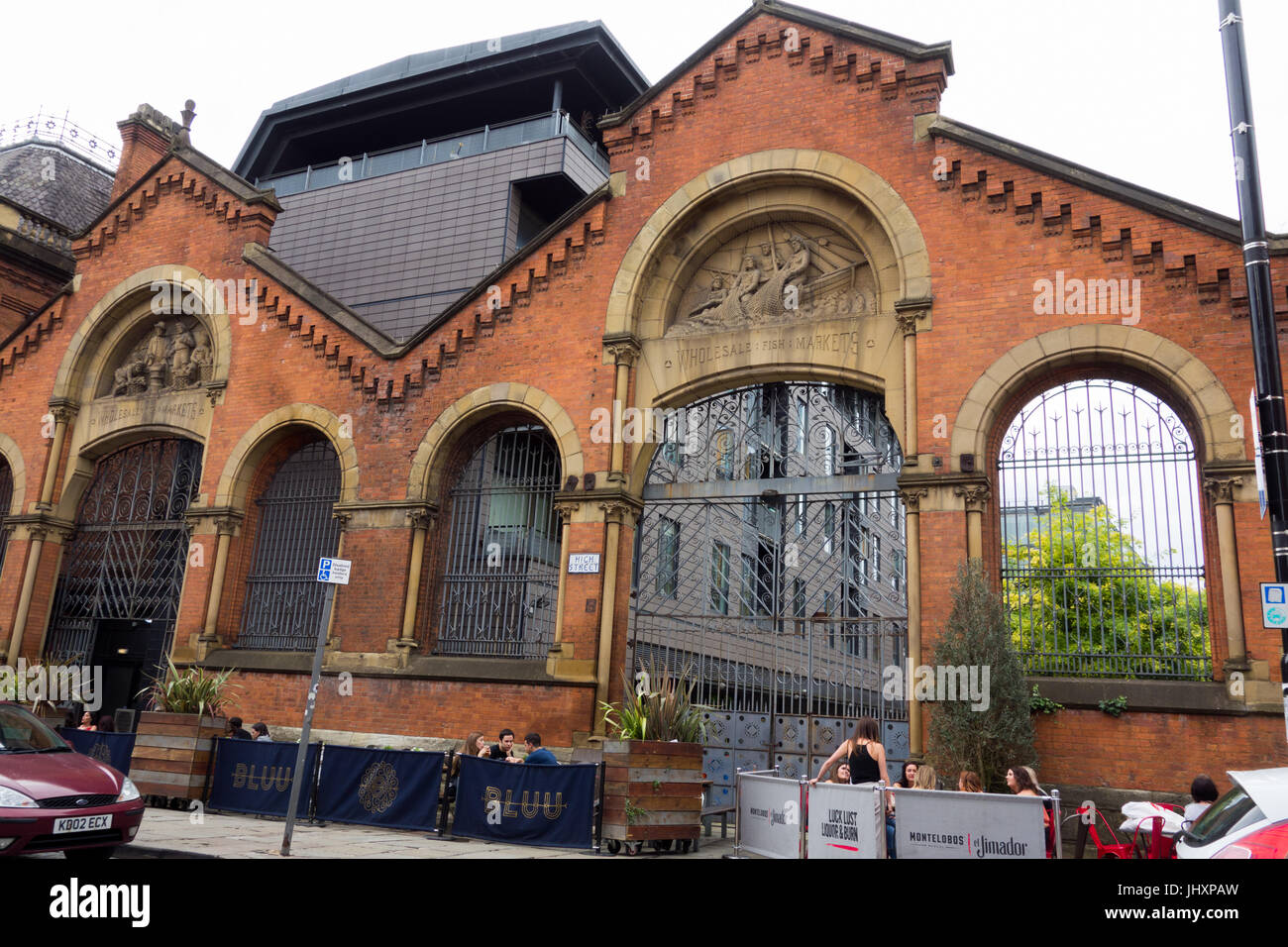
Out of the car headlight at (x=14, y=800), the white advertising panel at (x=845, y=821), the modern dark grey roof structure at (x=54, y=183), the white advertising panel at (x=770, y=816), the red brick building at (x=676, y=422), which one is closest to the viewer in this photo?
the car headlight at (x=14, y=800)

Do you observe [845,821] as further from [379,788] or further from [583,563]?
[583,563]

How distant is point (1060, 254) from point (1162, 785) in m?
6.95

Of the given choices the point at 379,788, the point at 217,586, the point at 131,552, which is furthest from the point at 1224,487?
the point at 131,552

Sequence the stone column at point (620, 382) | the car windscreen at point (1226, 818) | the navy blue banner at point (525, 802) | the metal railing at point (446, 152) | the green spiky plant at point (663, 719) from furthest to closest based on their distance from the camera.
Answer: the metal railing at point (446, 152) → the stone column at point (620, 382) → the green spiky plant at point (663, 719) → the navy blue banner at point (525, 802) → the car windscreen at point (1226, 818)

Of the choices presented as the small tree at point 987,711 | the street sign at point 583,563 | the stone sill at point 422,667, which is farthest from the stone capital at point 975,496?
the stone sill at point 422,667

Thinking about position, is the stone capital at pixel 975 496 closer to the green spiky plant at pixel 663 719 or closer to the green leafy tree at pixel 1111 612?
the green leafy tree at pixel 1111 612

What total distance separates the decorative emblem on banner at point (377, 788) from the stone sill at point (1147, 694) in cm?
803

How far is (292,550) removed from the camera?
18750 millimetres

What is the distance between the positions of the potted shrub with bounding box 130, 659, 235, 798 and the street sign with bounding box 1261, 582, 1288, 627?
41.9ft

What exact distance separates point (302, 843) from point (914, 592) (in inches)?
319

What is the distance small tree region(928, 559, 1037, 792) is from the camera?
11.5m

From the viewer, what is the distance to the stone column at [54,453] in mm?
20656

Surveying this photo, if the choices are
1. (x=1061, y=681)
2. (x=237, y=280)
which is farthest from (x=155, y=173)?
(x=1061, y=681)

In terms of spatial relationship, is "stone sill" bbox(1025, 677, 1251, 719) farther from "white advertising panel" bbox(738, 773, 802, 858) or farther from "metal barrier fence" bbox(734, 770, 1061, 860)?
"white advertising panel" bbox(738, 773, 802, 858)
